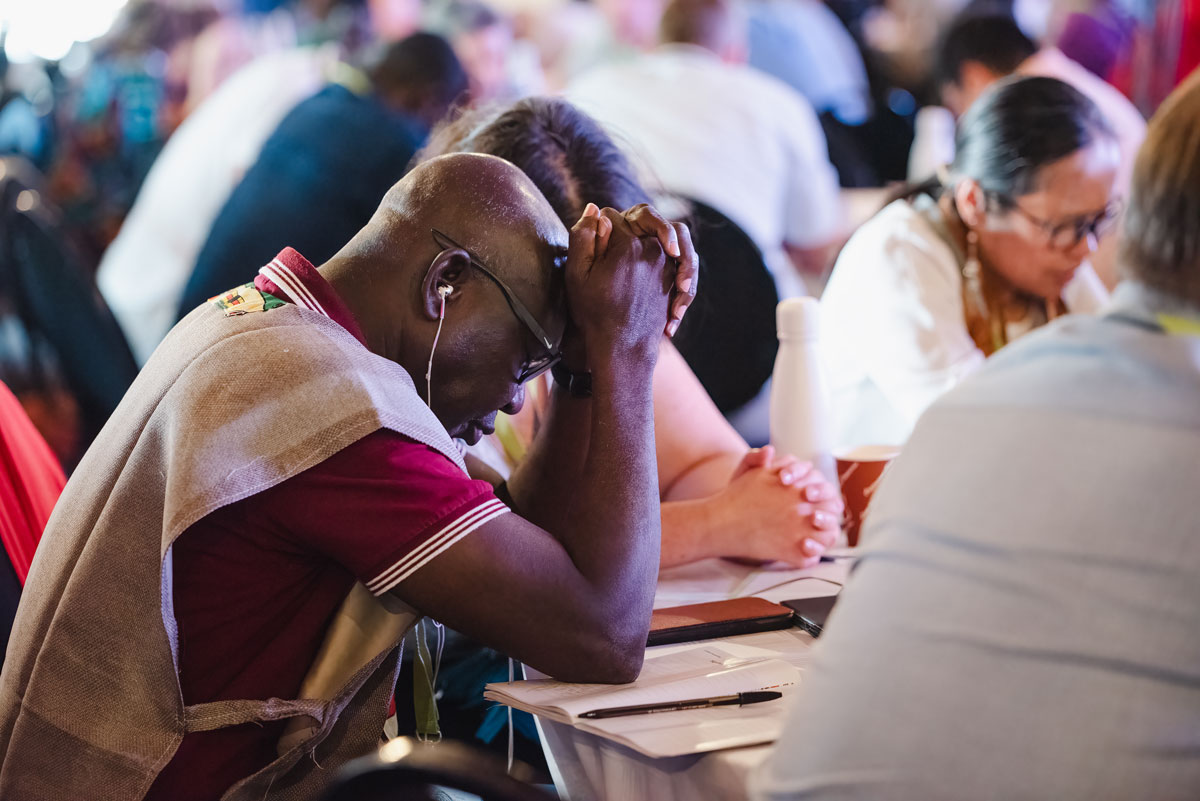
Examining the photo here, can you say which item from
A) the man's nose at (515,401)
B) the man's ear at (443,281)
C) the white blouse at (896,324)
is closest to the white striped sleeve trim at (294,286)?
the man's ear at (443,281)

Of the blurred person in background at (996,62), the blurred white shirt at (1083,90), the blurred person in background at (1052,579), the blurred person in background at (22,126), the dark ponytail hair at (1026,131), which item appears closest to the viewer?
the blurred person in background at (1052,579)

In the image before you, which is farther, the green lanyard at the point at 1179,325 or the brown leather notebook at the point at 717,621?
the brown leather notebook at the point at 717,621

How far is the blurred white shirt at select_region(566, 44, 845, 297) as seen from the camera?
3.77m

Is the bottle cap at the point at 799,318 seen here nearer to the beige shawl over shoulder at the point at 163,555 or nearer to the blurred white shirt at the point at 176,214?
the beige shawl over shoulder at the point at 163,555

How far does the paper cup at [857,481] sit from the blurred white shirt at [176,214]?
8.98 feet

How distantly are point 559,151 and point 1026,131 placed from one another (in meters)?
0.98

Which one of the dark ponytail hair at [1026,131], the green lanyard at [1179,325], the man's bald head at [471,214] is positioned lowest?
the dark ponytail hair at [1026,131]

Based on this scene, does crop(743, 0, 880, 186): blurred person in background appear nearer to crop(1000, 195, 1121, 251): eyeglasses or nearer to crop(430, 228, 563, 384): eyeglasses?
crop(1000, 195, 1121, 251): eyeglasses

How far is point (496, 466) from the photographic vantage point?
176cm

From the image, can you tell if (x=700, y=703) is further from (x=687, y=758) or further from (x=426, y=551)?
(x=426, y=551)

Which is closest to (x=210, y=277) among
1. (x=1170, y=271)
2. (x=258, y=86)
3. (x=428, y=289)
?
(x=258, y=86)

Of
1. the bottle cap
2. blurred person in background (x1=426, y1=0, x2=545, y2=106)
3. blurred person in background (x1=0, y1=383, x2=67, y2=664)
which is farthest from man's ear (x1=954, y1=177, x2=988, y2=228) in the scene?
blurred person in background (x1=426, y1=0, x2=545, y2=106)

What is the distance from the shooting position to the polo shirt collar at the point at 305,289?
1235mm

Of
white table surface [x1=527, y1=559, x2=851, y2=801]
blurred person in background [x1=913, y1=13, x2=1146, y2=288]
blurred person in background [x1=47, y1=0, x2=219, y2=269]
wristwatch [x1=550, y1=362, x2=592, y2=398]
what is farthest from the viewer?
blurred person in background [x1=47, y1=0, x2=219, y2=269]
